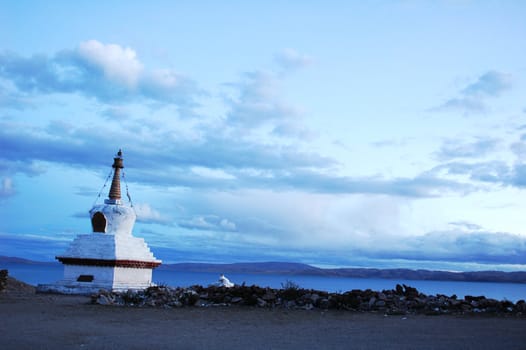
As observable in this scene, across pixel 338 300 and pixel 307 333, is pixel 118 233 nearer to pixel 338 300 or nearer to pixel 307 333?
pixel 338 300

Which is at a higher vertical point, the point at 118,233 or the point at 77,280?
the point at 118,233

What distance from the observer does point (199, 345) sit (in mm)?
10648

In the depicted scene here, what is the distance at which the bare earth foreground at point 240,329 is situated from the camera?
10766mm

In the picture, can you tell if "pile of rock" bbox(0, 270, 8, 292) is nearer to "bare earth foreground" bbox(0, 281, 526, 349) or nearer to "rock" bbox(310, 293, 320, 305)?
"bare earth foreground" bbox(0, 281, 526, 349)

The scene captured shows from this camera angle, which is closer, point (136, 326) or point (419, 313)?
point (136, 326)

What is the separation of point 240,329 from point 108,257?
14.3m

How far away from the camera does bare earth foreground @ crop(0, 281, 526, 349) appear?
35.3 feet

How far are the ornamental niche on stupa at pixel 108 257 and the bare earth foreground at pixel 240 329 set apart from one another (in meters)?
8.24

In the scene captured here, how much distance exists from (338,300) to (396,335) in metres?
5.53

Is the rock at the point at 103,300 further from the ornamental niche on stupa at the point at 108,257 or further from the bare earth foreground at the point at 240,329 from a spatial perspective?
the ornamental niche on stupa at the point at 108,257

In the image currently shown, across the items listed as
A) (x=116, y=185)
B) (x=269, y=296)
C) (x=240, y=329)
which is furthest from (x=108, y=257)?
(x=240, y=329)

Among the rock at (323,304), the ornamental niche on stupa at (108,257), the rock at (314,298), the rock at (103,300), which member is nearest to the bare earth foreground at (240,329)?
the rock at (323,304)

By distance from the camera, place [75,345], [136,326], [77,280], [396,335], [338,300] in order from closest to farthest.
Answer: [75,345] → [396,335] → [136,326] → [338,300] → [77,280]

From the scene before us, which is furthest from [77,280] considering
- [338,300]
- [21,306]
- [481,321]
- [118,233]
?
[481,321]
